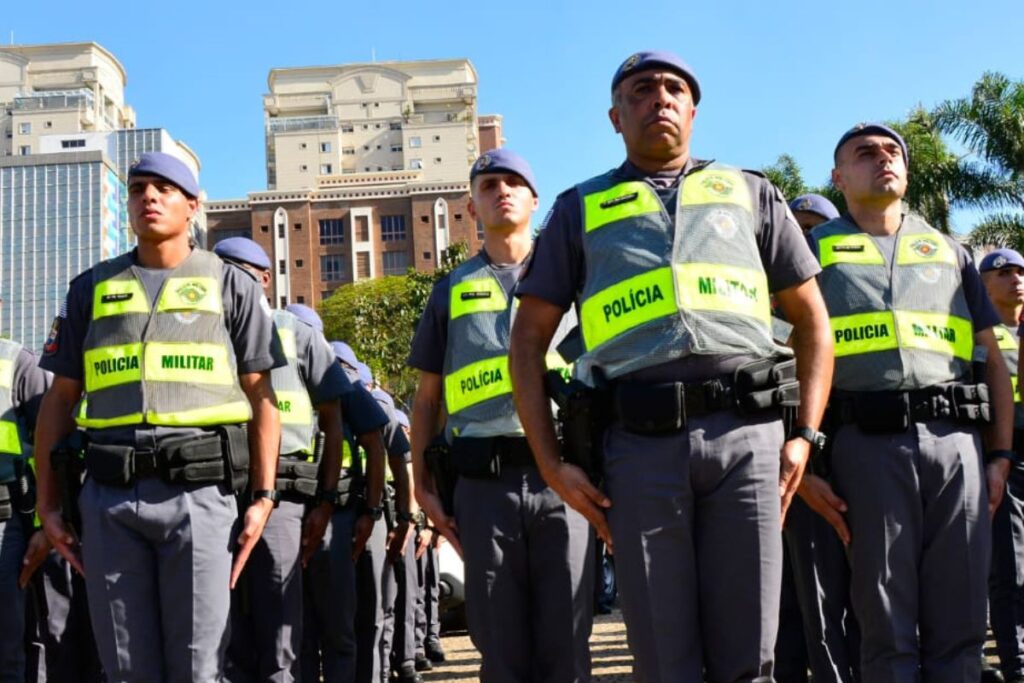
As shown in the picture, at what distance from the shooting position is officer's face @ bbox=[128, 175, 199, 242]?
493cm

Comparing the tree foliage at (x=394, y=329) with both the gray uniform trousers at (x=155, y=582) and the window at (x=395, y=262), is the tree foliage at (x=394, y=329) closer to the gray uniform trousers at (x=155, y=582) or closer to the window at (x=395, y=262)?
the gray uniform trousers at (x=155, y=582)

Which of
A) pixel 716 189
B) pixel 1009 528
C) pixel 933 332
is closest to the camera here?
pixel 716 189

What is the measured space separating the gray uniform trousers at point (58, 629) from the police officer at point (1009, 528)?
5.40m

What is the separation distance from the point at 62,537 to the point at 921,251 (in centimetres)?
361

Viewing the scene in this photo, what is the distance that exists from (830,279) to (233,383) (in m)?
2.45

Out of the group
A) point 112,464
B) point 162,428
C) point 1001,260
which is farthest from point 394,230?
point 112,464

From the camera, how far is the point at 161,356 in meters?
4.73

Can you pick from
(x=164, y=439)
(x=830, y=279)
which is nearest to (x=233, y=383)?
(x=164, y=439)

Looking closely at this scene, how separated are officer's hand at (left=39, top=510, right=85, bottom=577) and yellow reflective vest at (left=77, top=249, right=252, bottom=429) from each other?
43 cm

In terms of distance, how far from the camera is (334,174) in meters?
125

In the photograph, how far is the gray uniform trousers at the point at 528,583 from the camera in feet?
16.5

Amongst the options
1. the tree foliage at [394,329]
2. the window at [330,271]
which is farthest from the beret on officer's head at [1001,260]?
the window at [330,271]

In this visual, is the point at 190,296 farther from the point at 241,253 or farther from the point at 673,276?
the point at 241,253

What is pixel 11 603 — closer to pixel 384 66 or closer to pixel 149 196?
pixel 149 196
